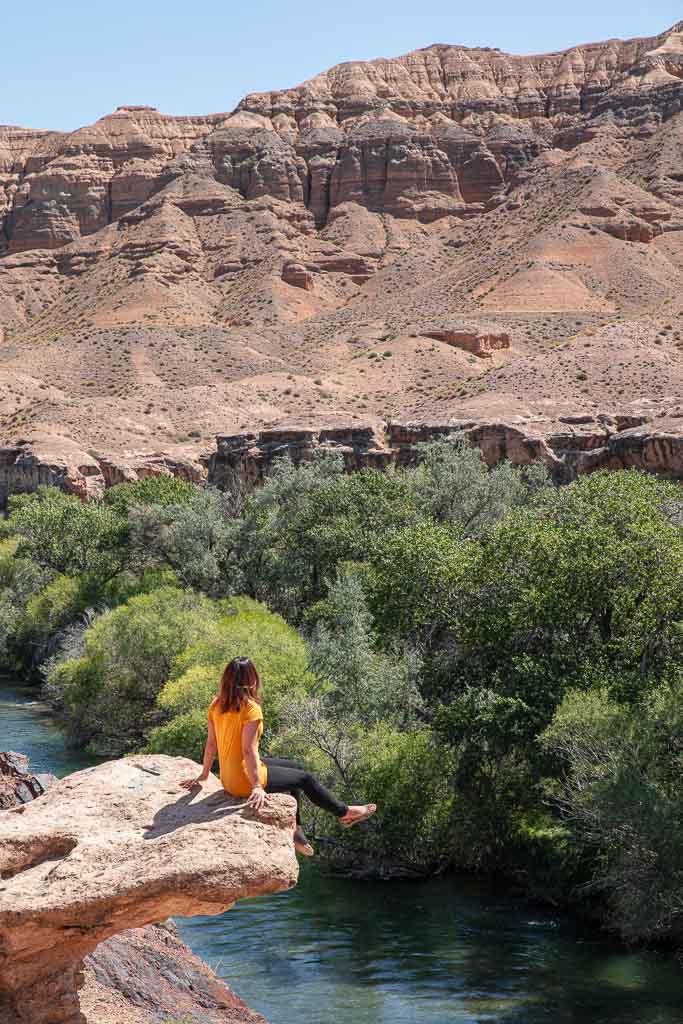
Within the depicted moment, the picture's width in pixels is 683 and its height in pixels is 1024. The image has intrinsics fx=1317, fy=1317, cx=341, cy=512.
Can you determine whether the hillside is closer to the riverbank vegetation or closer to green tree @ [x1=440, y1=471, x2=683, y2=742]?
the riverbank vegetation

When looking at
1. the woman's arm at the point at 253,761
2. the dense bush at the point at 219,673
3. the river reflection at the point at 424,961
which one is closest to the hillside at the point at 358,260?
the dense bush at the point at 219,673

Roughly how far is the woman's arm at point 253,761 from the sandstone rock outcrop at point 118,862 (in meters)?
0.12

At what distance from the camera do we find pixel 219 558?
4797 centimetres

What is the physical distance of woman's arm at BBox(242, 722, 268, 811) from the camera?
10.3 m

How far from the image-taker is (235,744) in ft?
34.6

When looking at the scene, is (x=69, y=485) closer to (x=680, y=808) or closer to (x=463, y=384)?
(x=463, y=384)

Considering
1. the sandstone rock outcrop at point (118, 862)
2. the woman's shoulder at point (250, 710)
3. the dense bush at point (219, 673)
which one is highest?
the woman's shoulder at point (250, 710)

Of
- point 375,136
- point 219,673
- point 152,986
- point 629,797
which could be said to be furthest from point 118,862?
point 375,136

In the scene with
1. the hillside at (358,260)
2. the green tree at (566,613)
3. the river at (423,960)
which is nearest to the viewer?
the river at (423,960)

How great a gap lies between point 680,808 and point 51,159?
180673 millimetres

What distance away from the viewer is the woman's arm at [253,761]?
10.3 metres

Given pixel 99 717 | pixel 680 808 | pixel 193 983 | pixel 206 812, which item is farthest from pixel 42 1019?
pixel 99 717

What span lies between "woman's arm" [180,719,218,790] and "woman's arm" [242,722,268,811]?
47cm

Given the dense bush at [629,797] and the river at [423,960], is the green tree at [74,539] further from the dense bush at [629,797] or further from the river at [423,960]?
the dense bush at [629,797]
